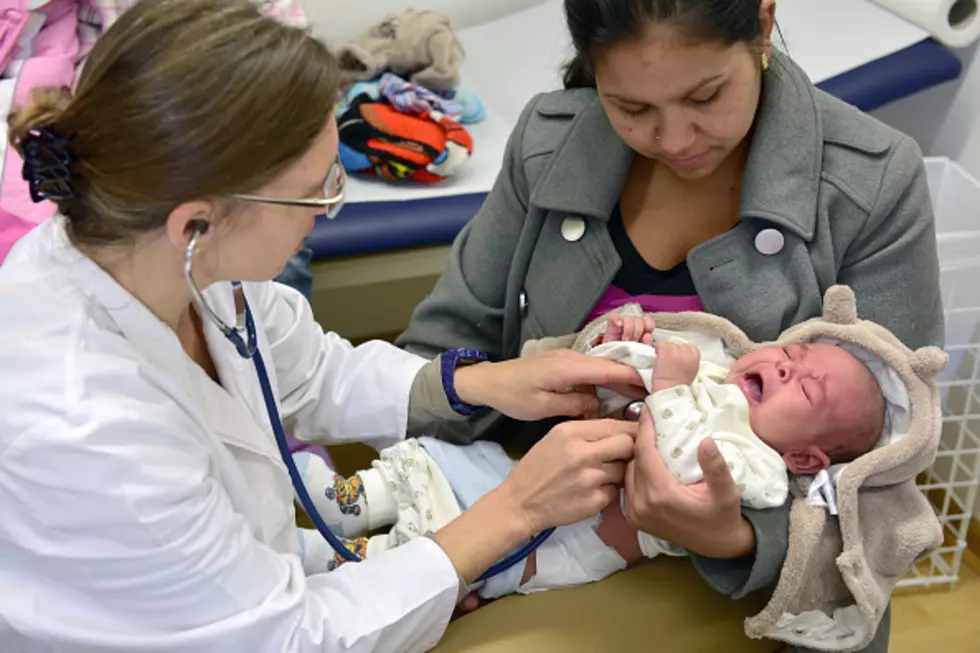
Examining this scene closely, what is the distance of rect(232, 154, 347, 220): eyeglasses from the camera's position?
1055 mm

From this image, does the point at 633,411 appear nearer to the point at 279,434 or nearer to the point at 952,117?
the point at 279,434

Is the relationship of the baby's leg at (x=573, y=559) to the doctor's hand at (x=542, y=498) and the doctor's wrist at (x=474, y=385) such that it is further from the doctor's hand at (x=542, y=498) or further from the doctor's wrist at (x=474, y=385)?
the doctor's wrist at (x=474, y=385)

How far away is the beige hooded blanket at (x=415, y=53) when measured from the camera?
9.50 ft

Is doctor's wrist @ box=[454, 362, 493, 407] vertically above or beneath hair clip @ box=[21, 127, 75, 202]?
beneath

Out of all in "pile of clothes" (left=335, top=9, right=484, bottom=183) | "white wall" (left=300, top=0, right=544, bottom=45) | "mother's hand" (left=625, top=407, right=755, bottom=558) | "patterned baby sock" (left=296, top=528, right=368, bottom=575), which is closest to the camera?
"mother's hand" (left=625, top=407, right=755, bottom=558)

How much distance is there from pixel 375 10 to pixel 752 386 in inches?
98.3

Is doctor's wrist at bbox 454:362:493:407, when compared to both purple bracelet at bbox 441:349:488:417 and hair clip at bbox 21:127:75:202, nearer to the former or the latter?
purple bracelet at bbox 441:349:488:417

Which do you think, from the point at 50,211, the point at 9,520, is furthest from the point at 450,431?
the point at 50,211

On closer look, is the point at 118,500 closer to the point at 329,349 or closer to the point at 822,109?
the point at 329,349

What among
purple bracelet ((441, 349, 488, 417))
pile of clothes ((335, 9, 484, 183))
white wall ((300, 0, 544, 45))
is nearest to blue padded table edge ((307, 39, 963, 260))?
pile of clothes ((335, 9, 484, 183))

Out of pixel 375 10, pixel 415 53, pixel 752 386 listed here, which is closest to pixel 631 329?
pixel 752 386

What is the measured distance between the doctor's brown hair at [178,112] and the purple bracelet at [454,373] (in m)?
0.63

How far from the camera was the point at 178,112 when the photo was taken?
969 mm

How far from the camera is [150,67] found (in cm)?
97
